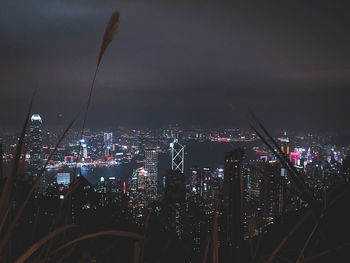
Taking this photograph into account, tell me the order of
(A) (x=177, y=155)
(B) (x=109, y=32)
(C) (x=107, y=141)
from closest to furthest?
(B) (x=109, y=32) → (C) (x=107, y=141) → (A) (x=177, y=155)

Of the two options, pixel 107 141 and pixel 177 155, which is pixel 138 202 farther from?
pixel 177 155

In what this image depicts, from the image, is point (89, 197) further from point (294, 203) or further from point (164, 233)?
point (294, 203)

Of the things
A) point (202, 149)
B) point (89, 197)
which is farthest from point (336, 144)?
point (89, 197)

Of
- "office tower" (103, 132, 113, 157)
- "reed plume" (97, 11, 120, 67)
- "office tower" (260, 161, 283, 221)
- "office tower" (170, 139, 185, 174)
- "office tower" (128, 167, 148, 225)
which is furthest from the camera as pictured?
"office tower" (170, 139, 185, 174)

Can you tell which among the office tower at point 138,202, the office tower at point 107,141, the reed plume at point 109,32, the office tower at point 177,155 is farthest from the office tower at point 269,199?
the office tower at point 177,155

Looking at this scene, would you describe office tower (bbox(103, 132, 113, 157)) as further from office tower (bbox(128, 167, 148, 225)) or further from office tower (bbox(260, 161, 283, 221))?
office tower (bbox(260, 161, 283, 221))

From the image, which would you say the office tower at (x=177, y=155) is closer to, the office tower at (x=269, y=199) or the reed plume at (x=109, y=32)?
the office tower at (x=269, y=199)

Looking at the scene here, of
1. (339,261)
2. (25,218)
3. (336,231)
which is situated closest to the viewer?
(339,261)

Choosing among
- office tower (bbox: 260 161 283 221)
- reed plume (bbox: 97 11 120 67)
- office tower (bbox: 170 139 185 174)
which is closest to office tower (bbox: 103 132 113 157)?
office tower (bbox: 170 139 185 174)

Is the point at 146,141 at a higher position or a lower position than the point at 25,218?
higher

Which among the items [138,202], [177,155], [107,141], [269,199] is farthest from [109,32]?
[177,155]

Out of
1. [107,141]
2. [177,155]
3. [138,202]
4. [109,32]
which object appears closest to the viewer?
[109,32]
